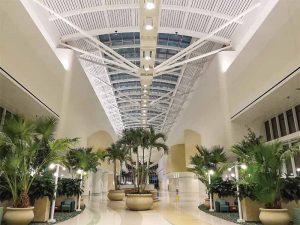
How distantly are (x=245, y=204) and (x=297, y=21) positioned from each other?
6.04 meters

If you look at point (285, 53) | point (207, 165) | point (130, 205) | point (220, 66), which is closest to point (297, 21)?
point (285, 53)

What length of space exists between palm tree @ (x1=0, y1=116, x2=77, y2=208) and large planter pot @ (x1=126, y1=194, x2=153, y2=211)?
17.7 feet

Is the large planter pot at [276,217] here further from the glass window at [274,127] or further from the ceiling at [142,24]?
the ceiling at [142,24]

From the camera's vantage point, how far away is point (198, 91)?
20.7m

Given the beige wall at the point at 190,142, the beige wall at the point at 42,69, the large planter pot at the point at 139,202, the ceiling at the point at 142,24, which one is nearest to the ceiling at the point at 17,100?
the beige wall at the point at 42,69

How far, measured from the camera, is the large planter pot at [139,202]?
39.7 feet

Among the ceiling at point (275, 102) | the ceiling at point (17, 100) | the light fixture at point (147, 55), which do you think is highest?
the light fixture at point (147, 55)

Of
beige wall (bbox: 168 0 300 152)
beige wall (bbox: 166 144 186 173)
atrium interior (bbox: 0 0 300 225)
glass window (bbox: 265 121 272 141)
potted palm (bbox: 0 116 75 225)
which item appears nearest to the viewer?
potted palm (bbox: 0 116 75 225)

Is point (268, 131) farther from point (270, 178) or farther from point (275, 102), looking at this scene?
point (270, 178)

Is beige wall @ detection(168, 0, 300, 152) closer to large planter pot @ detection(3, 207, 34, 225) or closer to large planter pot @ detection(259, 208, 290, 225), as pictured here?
large planter pot @ detection(259, 208, 290, 225)

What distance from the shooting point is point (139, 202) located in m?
12.1

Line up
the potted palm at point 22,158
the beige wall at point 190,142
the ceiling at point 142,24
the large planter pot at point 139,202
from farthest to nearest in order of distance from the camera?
the beige wall at point 190,142 < the ceiling at point 142,24 < the large planter pot at point 139,202 < the potted palm at point 22,158

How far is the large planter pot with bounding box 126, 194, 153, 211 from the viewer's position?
1209cm

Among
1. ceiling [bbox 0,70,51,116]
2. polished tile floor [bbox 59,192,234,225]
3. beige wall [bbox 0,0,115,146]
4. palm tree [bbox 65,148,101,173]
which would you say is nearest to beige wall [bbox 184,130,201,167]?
beige wall [bbox 0,0,115,146]
